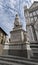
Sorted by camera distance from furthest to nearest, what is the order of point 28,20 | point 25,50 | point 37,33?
1. point 28,20
2. point 37,33
3. point 25,50

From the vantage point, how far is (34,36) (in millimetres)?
19484

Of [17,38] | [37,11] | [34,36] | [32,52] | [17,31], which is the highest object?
[37,11]

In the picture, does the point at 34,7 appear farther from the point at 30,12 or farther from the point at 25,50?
the point at 25,50

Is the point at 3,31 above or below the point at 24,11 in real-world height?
below

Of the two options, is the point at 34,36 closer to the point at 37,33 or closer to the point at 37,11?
the point at 37,33

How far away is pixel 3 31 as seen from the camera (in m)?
21.5

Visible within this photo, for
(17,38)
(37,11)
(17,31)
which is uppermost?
(37,11)

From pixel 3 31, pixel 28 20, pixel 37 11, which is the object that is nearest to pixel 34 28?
pixel 28 20

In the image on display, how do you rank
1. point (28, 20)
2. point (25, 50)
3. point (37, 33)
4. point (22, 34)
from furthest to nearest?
point (28, 20) < point (37, 33) < point (22, 34) < point (25, 50)

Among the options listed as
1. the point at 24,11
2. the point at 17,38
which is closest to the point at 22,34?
the point at 17,38

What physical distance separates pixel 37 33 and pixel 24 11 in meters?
5.71

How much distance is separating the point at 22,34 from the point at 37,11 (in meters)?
12.5

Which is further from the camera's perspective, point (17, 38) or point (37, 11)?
point (37, 11)

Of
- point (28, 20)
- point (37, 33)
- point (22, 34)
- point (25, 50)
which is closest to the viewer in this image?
point (25, 50)
